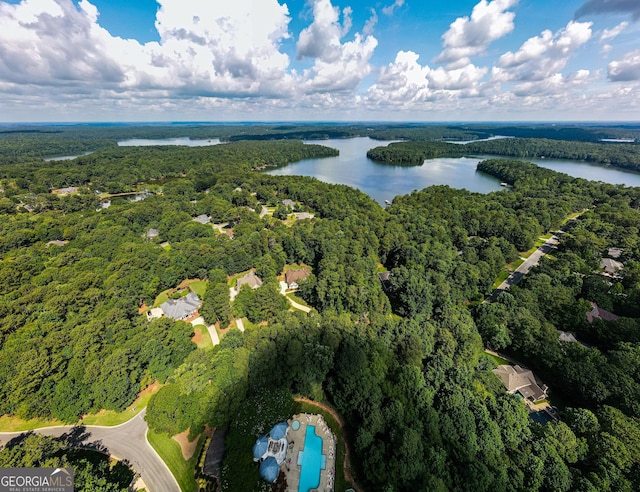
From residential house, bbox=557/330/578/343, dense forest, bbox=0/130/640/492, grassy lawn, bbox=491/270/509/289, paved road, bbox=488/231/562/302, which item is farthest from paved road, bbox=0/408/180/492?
grassy lawn, bbox=491/270/509/289

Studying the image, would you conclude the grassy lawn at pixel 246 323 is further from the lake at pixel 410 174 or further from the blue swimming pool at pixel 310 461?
the lake at pixel 410 174

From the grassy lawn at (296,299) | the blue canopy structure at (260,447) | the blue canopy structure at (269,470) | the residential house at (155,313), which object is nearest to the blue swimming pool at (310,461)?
the blue canopy structure at (269,470)

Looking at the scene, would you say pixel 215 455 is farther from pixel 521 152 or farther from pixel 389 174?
pixel 521 152

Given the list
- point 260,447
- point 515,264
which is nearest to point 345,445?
point 260,447

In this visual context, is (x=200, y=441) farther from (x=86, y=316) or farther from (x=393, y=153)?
(x=393, y=153)

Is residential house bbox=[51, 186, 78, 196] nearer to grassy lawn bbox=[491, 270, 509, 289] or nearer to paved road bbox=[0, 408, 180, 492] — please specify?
paved road bbox=[0, 408, 180, 492]
